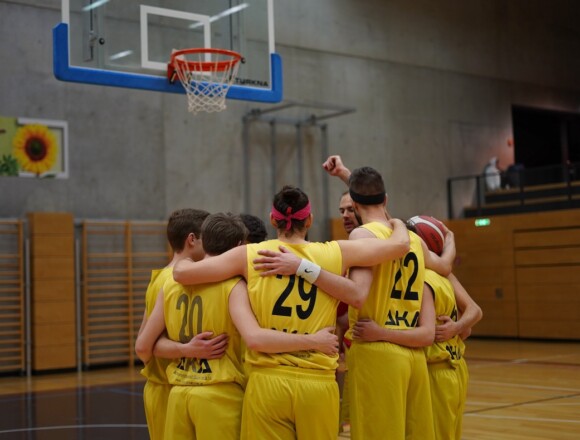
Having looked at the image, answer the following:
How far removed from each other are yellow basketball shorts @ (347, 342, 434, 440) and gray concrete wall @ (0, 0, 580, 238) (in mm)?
10719

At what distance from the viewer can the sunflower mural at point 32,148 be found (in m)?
13.3

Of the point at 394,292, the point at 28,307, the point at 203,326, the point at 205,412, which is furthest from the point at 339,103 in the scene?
the point at 205,412

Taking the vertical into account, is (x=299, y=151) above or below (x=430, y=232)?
above

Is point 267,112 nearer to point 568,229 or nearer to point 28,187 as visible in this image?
point 28,187

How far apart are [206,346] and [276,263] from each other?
46 centimetres

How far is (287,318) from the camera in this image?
3.43m

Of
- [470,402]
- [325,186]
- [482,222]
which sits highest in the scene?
[325,186]

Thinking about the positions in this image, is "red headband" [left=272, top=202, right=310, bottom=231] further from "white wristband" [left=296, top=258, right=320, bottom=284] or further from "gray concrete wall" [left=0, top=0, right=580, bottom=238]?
"gray concrete wall" [left=0, top=0, right=580, bottom=238]

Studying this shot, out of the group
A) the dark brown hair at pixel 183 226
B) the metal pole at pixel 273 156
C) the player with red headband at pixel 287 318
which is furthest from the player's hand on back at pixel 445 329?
the metal pole at pixel 273 156

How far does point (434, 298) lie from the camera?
4.32 m

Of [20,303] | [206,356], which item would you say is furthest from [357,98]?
[206,356]

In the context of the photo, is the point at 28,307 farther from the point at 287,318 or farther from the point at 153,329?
the point at 287,318

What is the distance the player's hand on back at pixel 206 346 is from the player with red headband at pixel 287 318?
4.9 inches

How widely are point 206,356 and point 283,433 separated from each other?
450 mm
